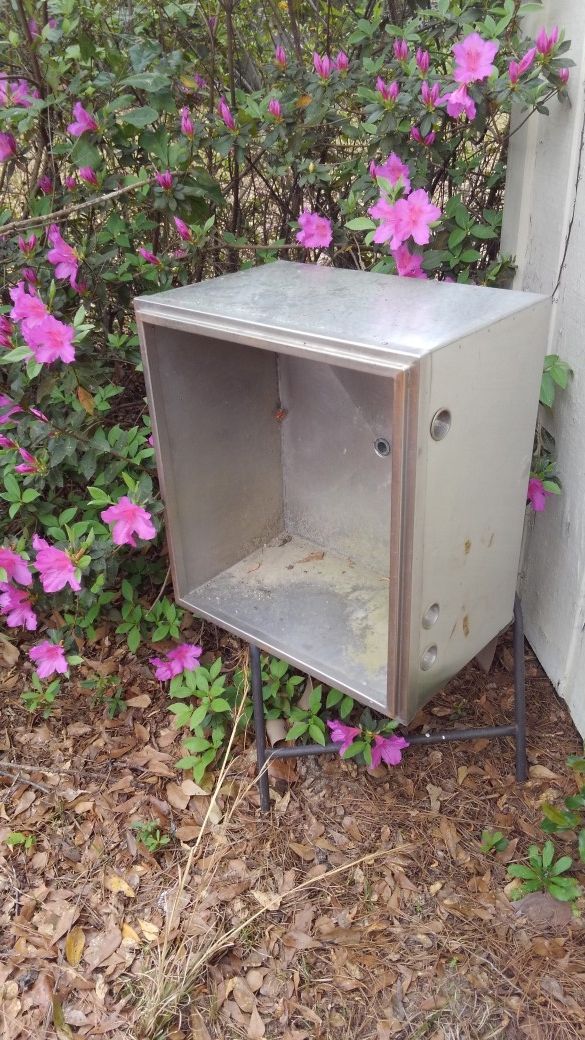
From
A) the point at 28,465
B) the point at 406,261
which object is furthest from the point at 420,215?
the point at 28,465

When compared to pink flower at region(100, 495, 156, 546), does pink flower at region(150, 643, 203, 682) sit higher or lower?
lower

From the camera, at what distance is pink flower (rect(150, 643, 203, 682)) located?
2236mm

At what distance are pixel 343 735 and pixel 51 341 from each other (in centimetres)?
116

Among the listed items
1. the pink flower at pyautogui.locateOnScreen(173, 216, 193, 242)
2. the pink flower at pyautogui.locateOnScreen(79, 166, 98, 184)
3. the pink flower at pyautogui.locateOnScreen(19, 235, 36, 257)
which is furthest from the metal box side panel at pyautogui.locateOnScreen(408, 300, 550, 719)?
the pink flower at pyautogui.locateOnScreen(19, 235, 36, 257)

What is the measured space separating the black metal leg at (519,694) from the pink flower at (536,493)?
23 centimetres

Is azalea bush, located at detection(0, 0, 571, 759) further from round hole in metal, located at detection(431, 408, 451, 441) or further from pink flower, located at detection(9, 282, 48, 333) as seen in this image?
round hole in metal, located at detection(431, 408, 451, 441)

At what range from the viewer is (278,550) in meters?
2.19

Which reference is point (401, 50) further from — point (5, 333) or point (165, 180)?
point (5, 333)

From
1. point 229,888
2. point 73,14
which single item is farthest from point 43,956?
point 73,14

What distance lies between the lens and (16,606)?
7.37ft

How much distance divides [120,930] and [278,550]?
1.00 metres

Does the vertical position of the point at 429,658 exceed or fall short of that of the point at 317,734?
it exceeds it

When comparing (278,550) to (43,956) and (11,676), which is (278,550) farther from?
(43,956)

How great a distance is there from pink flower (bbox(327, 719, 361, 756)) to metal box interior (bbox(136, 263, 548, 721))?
27 centimetres
